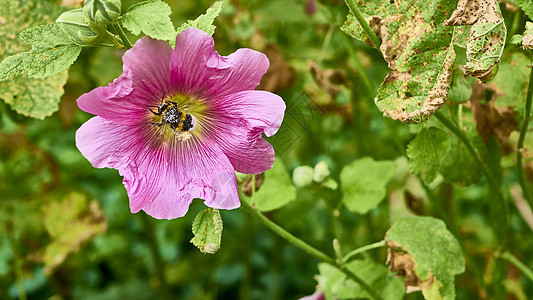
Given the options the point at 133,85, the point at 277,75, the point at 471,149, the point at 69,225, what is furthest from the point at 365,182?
the point at 69,225

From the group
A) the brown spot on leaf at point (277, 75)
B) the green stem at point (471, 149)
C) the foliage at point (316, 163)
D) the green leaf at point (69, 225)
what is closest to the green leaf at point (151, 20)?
the foliage at point (316, 163)

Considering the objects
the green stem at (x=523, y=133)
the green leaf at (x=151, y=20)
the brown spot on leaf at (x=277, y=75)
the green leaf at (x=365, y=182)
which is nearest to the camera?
the green leaf at (x=151, y=20)

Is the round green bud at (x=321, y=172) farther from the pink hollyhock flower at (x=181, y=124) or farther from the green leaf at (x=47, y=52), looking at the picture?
the green leaf at (x=47, y=52)

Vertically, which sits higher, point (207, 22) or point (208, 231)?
point (207, 22)

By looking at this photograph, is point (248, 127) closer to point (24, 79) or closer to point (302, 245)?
point (302, 245)

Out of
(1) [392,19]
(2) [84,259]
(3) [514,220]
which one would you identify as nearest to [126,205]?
(2) [84,259]

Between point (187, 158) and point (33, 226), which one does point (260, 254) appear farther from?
point (187, 158)
